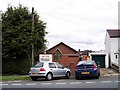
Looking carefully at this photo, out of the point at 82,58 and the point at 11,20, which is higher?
the point at 11,20

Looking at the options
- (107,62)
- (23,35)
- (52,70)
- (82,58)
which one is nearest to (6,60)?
(23,35)

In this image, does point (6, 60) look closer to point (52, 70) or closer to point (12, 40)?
point (12, 40)

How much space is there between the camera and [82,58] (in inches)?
1382

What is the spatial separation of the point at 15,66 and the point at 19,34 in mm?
3545

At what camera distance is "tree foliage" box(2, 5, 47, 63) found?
3288cm

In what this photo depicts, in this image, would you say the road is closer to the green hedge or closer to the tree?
the tree

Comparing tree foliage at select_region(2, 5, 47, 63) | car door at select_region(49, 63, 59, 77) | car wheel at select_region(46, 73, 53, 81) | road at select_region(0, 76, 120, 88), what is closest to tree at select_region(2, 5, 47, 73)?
tree foliage at select_region(2, 5, 47, 63)

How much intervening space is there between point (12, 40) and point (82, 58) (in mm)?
8030

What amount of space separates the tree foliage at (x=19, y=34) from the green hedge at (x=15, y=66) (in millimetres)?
546

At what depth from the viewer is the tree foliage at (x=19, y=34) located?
3288cm

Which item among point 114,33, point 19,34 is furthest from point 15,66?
point 114,33

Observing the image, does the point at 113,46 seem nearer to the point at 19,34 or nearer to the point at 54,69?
the point at 19,34

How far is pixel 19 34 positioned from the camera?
33.4 m

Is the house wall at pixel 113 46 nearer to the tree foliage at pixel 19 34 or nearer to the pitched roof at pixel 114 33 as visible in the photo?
the pitched roof at pixel 114 33
